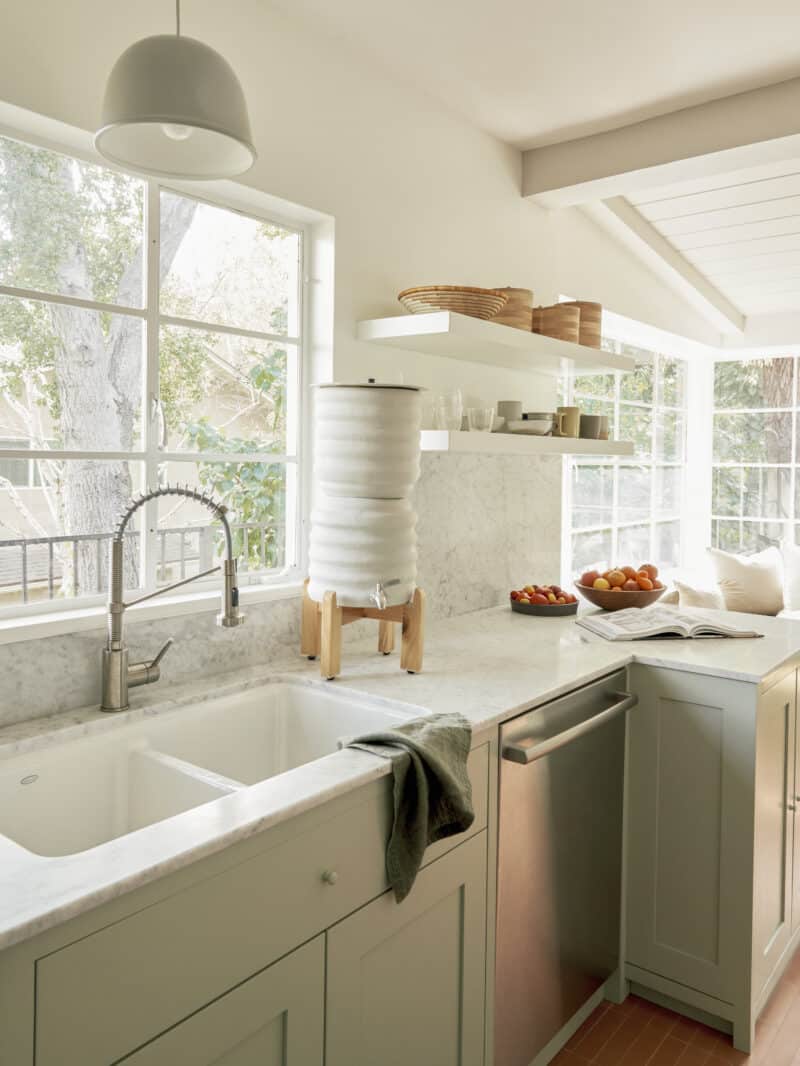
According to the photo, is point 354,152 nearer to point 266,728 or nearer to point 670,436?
point 266,728

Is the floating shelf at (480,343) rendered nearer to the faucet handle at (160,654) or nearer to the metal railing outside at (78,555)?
the metal railing outside at (78,555)

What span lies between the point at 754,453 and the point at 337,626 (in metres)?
4.39

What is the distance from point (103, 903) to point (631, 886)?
5.65 feet

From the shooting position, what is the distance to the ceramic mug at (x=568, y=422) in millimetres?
3006

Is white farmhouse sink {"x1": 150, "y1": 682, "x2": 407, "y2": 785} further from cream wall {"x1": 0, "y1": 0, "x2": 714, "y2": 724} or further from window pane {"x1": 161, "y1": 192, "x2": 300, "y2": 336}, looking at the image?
window pane {"x1": 161, "y1": 192, "x2": 300, "y2": 336}

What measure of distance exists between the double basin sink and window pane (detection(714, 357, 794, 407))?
4525mm

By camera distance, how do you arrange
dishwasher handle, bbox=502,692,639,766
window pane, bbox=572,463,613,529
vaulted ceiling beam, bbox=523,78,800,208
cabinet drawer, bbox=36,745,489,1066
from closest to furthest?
cabinet drawer, bbox=36,745,489,1066 < dishwasher handle, bbox=502,692,639,766 < vaulted ceiling beam, bbox=523,78,800,208 < window pane, bbox=572,463,613,529

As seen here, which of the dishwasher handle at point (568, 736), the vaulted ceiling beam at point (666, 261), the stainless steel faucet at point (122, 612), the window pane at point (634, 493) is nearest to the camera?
the stainless steel faucet at point (122, 612)

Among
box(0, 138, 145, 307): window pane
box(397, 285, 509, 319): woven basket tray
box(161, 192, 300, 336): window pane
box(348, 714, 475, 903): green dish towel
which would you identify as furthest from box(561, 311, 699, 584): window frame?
box(348, 714, 475, 903): green dish towel

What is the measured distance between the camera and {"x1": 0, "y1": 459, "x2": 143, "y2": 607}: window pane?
5.82ft

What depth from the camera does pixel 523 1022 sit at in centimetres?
193

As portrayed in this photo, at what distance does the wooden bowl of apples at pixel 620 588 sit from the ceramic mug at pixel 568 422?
52 centimetres

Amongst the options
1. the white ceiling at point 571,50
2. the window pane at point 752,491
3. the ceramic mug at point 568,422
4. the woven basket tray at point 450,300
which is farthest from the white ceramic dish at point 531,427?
the window pane at point 752,491

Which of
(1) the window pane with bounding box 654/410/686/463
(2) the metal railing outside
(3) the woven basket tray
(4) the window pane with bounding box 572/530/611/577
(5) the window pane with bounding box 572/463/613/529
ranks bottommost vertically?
(4) the window pane with bounding box 572/530/611/577
